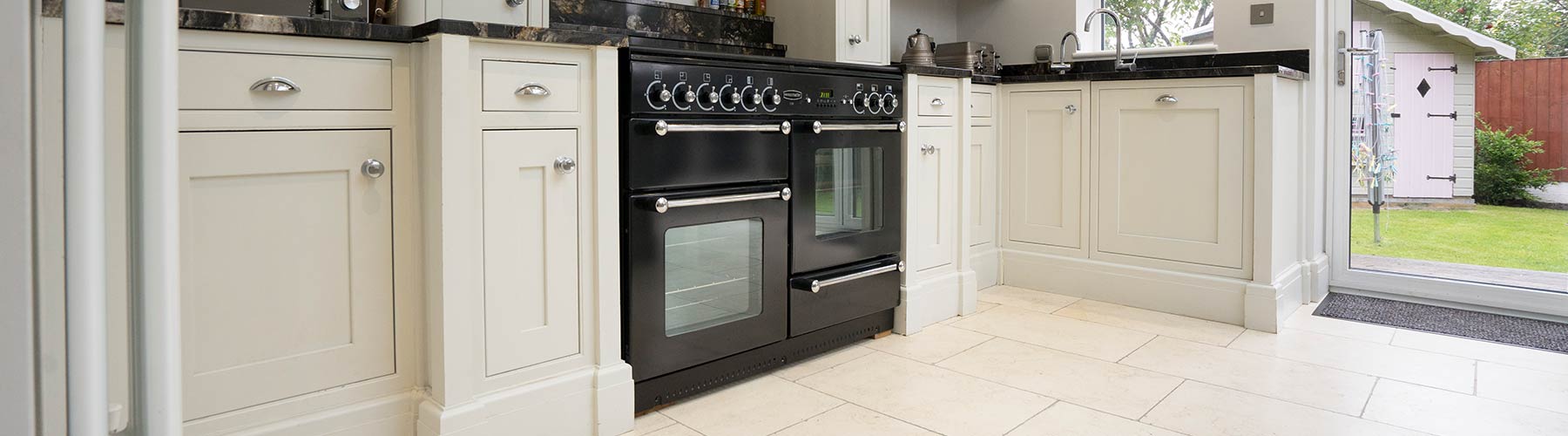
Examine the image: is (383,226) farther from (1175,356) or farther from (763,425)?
(1175,356)

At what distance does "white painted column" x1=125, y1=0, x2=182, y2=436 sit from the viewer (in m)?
0.58

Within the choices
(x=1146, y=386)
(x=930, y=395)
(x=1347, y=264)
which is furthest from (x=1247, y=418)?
(x=1347, y=264)

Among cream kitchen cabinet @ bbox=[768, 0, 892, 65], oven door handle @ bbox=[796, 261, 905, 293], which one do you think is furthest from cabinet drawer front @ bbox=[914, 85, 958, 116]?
oven door handle @ bbox=[796, 261, 905, 293]

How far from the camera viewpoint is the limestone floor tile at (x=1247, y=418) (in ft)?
6.97

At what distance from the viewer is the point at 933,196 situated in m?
3.17

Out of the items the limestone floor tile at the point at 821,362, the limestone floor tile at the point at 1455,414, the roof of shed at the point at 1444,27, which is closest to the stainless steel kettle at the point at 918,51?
the limestone floor tile at the point at 821,362

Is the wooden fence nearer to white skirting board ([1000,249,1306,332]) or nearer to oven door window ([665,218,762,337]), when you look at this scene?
white skirting board ([1000,249,1306,332])

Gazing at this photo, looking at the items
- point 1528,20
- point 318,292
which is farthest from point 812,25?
point 1528,20

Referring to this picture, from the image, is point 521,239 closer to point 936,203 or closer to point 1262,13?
point 936,203

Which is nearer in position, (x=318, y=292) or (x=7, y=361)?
(x=7, y=361)

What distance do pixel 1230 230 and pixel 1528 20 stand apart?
1359 mm

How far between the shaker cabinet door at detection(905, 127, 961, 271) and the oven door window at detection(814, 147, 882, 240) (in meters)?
0.17

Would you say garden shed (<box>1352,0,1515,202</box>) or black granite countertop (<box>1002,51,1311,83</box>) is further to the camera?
garden shed (<box>1352,0,1515,202</box>)

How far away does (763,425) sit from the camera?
2184mm
